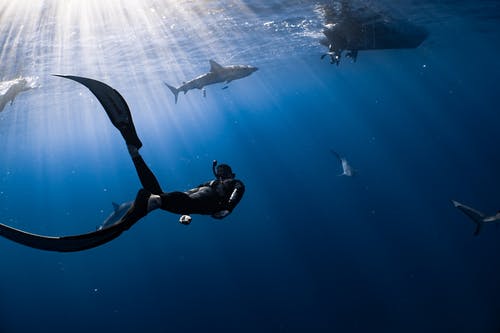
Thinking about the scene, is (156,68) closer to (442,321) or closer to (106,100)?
(106,100)

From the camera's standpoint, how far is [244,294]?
944 inches

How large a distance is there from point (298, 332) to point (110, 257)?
25.6 metres

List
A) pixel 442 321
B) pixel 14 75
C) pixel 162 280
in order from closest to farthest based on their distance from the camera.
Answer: pixel 442 321 < pixel 14 75 < pixel 162 280

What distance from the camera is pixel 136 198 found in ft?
11.7

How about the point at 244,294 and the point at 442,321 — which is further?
the point at 244,294

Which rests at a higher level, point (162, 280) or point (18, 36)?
point (18, 36)

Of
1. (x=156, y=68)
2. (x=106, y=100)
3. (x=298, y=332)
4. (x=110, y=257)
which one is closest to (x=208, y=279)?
(x=298, y=332)

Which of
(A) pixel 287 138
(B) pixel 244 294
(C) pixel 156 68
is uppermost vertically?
(C) pixel 156 68

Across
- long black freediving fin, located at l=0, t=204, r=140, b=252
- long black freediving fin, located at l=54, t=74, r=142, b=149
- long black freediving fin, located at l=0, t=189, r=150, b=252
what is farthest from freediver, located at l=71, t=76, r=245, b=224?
long black freediving fin, located at l=0, t=204, r=140, b=252

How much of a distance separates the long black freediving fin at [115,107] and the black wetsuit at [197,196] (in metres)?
0.33

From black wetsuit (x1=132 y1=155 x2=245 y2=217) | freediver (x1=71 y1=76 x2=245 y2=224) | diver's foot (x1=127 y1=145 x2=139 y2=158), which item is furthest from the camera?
diver's foot (x1=127 y1=145 x2=139 y2=158)

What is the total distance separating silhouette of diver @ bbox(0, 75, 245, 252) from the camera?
2771 millimetres

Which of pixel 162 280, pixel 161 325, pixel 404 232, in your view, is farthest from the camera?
pixel 162 280

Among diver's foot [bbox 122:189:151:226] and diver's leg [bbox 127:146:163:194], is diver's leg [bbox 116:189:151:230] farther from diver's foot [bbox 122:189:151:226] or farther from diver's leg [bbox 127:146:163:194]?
diver's leg [bbox 127:146:163:194]
